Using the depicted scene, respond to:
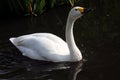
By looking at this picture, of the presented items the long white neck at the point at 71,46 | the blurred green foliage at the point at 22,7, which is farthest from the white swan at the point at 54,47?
the blurred green foliage at the point at 22,7

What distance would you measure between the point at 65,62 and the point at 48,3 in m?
4.66

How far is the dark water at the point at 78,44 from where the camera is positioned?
954 cm

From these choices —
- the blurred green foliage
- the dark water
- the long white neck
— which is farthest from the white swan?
the blurred green foliage

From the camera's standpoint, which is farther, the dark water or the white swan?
the white swan

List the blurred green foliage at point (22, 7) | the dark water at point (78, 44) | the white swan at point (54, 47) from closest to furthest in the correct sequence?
1. the dark water at point (78, 44)
2. the white swan at point (54, 47)
3. the blurred green foliage at point (22, 7)

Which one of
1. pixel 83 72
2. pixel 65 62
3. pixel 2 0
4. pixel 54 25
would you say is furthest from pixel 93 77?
pixel 2 0

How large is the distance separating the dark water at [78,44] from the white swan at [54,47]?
16 centimetres

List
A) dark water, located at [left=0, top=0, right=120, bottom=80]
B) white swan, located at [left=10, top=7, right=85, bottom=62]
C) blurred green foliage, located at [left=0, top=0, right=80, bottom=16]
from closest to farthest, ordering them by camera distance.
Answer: dark water, located at [left=0, top=0, right=120, bottom=80], white swan, located at [left=10, top=7, right=85, bottom=62], blurred green foliage, located at [left=0, top=0, right=80, bottom=16]

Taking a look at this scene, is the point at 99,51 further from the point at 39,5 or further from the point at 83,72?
the point at 39,5

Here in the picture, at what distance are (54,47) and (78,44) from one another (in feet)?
3.49

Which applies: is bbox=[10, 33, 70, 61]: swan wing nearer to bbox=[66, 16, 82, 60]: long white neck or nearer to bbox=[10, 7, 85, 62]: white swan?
bbox=[10, 7, 85, 62]: white swan

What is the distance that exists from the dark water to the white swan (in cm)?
16

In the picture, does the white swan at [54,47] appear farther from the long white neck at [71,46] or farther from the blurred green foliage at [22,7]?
the blurred green foliage at [22,7]

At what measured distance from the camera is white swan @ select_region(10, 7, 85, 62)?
10.2 meters
